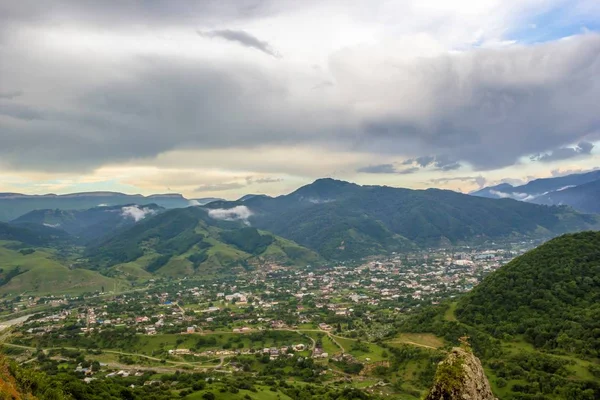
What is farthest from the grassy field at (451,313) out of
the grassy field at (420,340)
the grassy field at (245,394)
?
the grassy field at (245,394)

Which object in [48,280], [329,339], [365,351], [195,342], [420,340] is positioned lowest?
[48,280]

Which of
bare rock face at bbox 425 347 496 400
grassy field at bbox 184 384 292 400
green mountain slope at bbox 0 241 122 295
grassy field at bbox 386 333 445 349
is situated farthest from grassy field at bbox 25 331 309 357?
green mountain slope at bbox 0 241 122 295

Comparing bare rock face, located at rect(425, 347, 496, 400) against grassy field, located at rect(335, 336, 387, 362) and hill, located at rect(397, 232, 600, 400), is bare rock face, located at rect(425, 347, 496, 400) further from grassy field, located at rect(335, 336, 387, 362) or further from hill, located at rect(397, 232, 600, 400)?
grassy field, located at rect(335, 336, 387, 362)

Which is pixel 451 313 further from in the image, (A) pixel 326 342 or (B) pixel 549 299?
(A) pixel 326 342

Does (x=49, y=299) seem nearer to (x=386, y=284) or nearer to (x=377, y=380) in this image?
(x=386, y=284)

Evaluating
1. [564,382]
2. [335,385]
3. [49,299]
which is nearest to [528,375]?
[564,382]

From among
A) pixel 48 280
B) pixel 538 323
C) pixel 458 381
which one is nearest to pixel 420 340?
pixel 538 323
